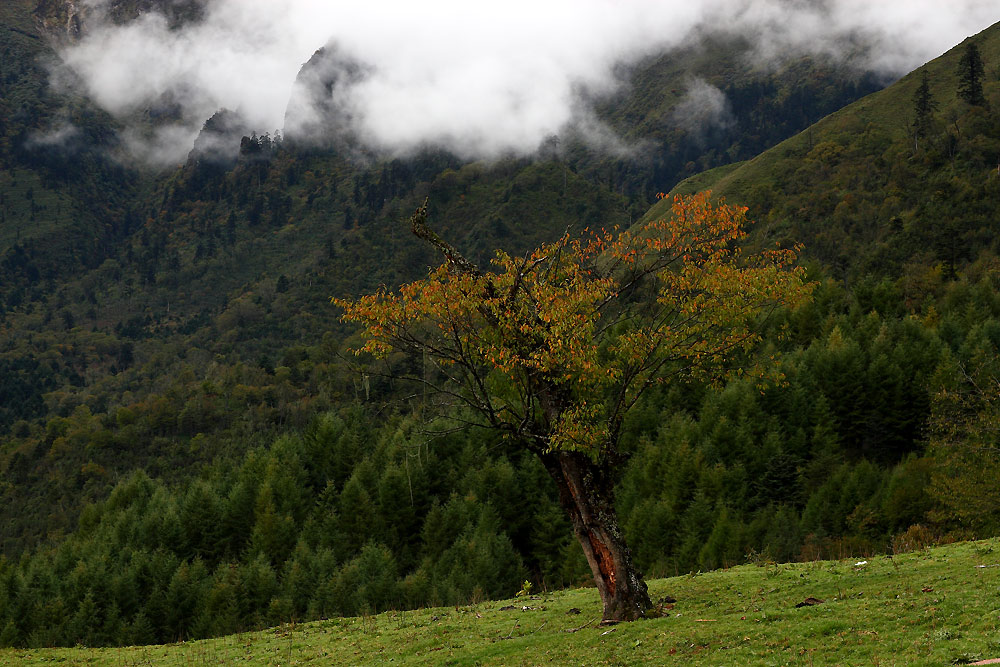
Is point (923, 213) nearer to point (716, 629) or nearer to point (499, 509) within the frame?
point (499, 509)

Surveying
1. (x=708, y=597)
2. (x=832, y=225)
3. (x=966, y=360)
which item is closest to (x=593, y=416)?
(x=708, y=597)

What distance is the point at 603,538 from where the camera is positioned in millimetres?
24547

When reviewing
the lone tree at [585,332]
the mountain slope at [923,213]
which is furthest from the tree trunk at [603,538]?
the mountain slope at [923,213]

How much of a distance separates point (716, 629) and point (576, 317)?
983 centimetres

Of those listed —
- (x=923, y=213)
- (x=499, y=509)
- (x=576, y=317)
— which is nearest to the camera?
(x=576, y=317)

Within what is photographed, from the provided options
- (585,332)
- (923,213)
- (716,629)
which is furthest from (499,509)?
(923,213)

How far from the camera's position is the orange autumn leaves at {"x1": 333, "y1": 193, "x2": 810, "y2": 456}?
24625 millimetres

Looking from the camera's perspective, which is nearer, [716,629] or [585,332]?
[716,629]

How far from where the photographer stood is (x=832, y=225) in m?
189

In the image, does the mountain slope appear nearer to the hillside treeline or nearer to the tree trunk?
the hillside treeline

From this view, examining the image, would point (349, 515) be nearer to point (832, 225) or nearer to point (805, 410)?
point (805, 410)

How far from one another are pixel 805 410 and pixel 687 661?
257ft

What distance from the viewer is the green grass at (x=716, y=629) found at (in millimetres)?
17016

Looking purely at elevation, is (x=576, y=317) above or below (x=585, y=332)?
above
